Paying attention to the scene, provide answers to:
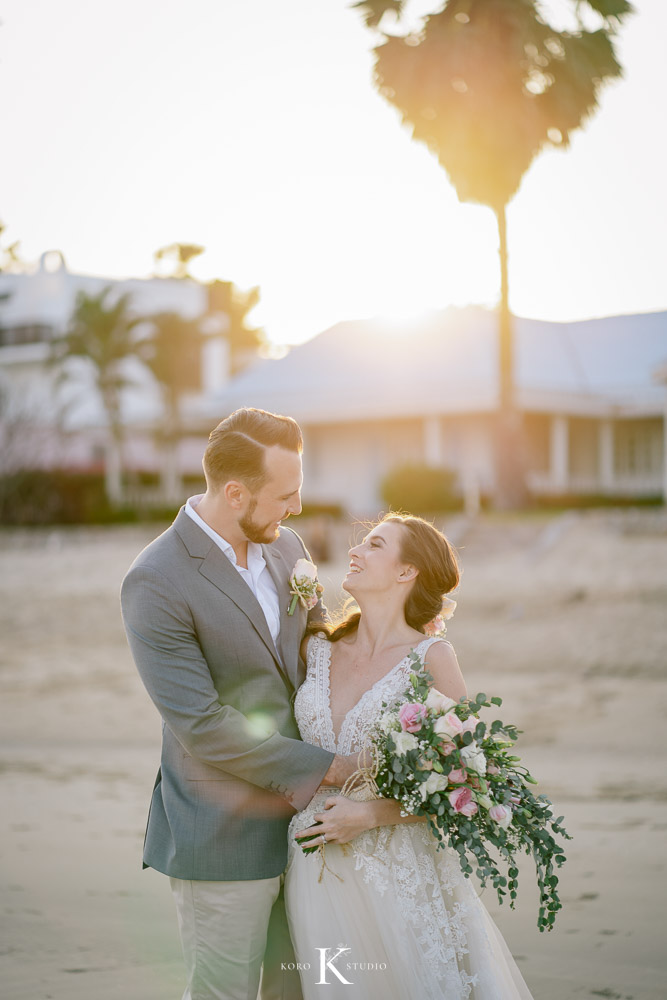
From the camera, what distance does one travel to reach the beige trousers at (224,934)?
3.70 meters

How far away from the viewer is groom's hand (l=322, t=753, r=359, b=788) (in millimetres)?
3707

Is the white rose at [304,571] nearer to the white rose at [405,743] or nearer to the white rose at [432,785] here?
the white rose at [405,743]

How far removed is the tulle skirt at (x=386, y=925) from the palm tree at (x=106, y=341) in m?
31.2

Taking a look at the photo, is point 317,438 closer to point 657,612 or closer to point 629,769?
point 657,612

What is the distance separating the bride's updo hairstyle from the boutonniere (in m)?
0.15

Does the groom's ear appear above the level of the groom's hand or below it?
above

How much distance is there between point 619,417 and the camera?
108 ft

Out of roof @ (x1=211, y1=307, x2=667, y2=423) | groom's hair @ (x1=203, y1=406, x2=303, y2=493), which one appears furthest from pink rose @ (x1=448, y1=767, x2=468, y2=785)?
roof @ (x1=211, y1=307, x2=667, y2=423)

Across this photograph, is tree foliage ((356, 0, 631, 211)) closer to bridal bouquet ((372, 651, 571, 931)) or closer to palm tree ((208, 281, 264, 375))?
bridal bouquet ((372, 651, 571, 931))

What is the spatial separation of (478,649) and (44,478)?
738 inches

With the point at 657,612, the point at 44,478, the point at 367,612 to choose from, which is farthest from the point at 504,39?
the point at 367,612

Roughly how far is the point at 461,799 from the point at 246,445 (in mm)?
1277

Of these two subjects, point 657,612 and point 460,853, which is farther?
point 657,612

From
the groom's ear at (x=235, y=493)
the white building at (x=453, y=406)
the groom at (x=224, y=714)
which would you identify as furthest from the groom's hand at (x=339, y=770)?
the white building at (x=453, y=406)
